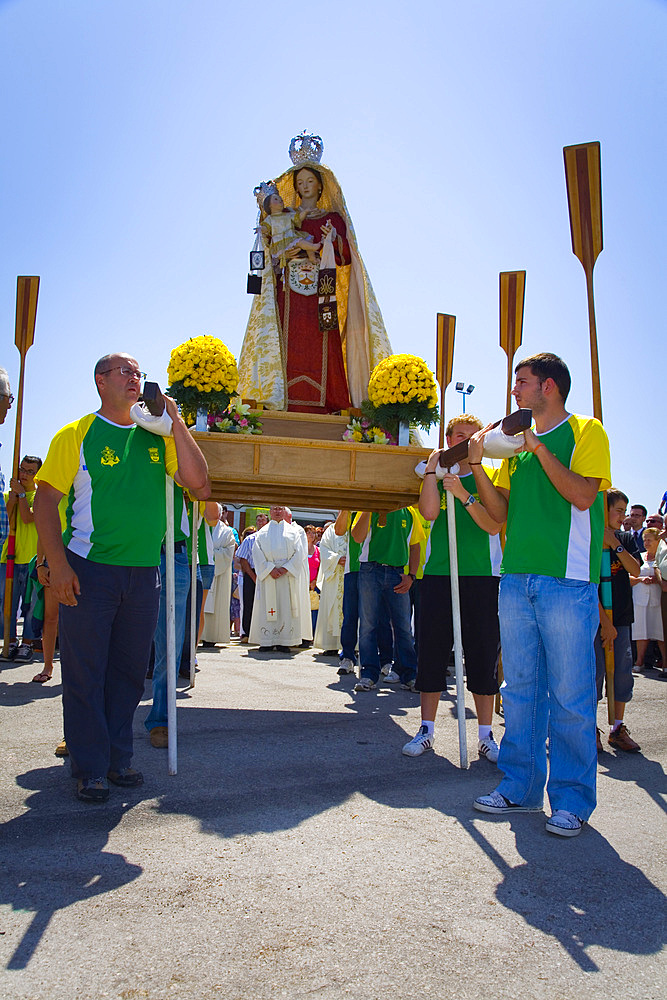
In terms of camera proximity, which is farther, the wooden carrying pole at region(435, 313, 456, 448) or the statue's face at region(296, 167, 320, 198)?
the statue's face at region(296, 167, 320, 198)

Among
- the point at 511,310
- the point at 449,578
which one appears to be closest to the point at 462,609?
the point at 449,578

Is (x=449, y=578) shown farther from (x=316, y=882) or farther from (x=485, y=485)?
(x=316, y=882)

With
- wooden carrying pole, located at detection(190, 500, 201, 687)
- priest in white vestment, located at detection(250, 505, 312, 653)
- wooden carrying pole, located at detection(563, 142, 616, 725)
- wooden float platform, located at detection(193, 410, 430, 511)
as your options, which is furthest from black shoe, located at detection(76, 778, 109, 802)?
priest in white vestment, located at detection(250, 505, 312, 653)

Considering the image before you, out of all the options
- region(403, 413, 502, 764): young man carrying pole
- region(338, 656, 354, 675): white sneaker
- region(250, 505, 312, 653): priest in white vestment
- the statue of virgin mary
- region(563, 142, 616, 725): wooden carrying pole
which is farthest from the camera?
region(250, 505, 312, 653): priest in white vestment

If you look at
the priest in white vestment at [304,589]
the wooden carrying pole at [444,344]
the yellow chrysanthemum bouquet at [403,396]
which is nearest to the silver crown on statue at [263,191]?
the wooden carrying pole at [444,344]

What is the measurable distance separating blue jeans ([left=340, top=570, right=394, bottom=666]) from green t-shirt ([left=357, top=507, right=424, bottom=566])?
2.90 feet

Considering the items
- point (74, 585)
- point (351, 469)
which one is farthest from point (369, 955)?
point (351, 469)

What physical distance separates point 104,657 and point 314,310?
16.9 ft

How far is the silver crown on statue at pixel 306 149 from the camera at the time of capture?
834 centimetres

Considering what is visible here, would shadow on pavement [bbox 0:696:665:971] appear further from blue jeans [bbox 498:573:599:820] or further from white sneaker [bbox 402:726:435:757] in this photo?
blue jeans [bbox 498:573:599:820]

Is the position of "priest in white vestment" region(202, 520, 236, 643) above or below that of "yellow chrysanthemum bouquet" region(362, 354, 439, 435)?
below

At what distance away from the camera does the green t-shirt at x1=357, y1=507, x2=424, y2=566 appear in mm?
7930

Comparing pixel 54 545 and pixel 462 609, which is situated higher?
pixel 54 545

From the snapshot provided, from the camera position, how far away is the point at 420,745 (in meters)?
4.83
